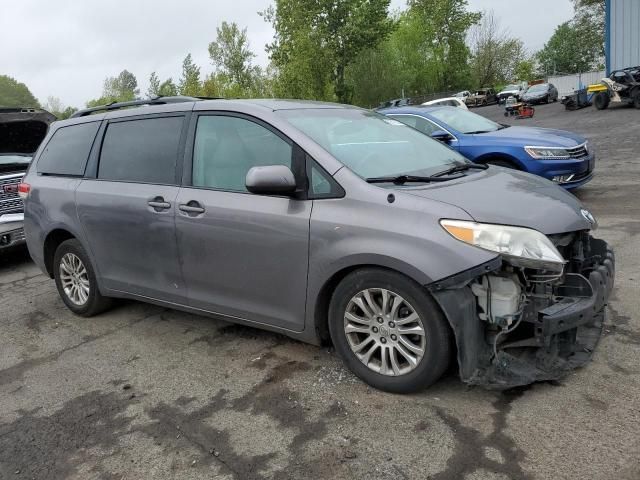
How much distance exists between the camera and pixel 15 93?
102188 mm

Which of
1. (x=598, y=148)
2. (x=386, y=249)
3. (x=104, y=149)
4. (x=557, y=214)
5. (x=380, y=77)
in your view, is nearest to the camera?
(x=386, y=249)

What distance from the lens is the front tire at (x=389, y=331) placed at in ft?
9.61

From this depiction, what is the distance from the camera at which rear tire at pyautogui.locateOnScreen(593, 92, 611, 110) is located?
2322 cm

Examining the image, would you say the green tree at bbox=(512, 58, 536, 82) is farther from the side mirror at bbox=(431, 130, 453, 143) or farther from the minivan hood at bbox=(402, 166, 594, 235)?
the minivan hood at bbox=(402, 166, 594, 235)

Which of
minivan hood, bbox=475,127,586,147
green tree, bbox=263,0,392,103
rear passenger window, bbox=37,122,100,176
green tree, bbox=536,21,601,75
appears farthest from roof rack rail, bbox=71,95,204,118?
green tree, bbox=536,21,601,75

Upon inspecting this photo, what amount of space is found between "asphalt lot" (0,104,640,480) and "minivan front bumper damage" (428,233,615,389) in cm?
18

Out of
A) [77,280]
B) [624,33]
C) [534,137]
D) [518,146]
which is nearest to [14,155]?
[77,280]

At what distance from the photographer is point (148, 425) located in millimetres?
3113

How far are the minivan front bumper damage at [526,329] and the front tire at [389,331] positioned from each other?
0.12 m

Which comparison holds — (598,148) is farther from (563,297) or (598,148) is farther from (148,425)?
(148,425)

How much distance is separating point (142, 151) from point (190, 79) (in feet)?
112

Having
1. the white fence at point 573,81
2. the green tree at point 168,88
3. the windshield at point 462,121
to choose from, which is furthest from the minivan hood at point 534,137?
the white fence at point 573,81

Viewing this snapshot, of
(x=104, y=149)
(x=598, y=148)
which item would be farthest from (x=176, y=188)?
(x=598, y=148)

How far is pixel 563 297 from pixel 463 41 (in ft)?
210
